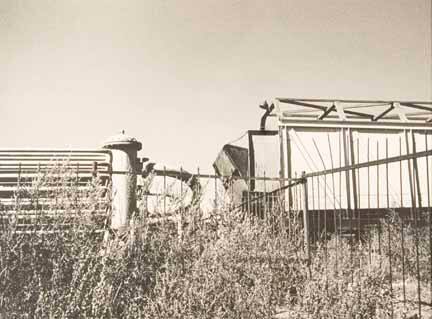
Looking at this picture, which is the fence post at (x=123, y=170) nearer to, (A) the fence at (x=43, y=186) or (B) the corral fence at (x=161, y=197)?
(B) the corral fence at (x=161, y=197)

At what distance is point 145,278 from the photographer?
3.72 m

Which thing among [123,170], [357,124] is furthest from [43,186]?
[357,124]

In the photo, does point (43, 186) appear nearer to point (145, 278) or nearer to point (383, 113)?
point (145, 278)

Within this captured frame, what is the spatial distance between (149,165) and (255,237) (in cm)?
341

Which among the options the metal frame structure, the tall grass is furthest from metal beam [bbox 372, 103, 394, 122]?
the tall grass

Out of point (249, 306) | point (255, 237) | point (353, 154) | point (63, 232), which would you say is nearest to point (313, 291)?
point (249, 306)

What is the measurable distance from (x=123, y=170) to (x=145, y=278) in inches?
76.2

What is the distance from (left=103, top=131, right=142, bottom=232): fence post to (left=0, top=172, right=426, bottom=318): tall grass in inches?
33.3

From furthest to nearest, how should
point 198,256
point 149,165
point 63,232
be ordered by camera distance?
point 149,165 < point 198,256 < point 63,232

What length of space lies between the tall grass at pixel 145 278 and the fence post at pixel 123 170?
846mm

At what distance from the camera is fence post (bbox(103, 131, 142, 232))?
508cm

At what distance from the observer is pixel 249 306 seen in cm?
379

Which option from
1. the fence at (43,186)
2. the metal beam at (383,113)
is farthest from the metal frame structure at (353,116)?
the fence at (43,186)

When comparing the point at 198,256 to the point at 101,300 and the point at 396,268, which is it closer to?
the point at 101,300
